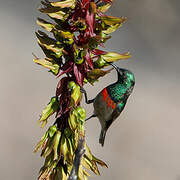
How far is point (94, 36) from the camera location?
0.77m

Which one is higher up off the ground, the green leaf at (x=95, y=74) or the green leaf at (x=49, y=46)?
the green leaf at (x=49, y=46)

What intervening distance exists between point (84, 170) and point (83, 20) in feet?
1.04

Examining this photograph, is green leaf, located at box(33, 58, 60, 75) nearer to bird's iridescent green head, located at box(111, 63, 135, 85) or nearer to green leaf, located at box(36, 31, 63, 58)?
green leaf, located at box(36, 31, 63, 58)

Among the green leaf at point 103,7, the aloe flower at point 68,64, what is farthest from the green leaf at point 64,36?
the green leaf at point 103,7

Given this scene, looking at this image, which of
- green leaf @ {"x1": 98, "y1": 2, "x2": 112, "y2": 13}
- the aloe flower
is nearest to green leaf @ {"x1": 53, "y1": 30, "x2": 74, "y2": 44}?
the aloe flower

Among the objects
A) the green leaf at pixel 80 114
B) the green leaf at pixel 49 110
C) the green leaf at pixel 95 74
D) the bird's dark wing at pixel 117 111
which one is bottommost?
the bird's dark wing at pixel 117 111

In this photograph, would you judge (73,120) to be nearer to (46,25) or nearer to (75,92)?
(75,92)

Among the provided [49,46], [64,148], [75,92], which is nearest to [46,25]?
[49,46]

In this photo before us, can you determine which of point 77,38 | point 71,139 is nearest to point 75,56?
point 77,38

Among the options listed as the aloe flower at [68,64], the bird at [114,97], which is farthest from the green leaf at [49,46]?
the bird at [114,97]

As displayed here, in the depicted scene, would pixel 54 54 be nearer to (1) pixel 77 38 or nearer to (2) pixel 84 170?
(1) pixel 77 38

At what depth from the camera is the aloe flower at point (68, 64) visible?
0.79 metres

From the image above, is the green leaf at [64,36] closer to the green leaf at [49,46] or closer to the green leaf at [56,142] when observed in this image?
the green leaf at [49,46]

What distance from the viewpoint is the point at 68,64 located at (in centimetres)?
81
